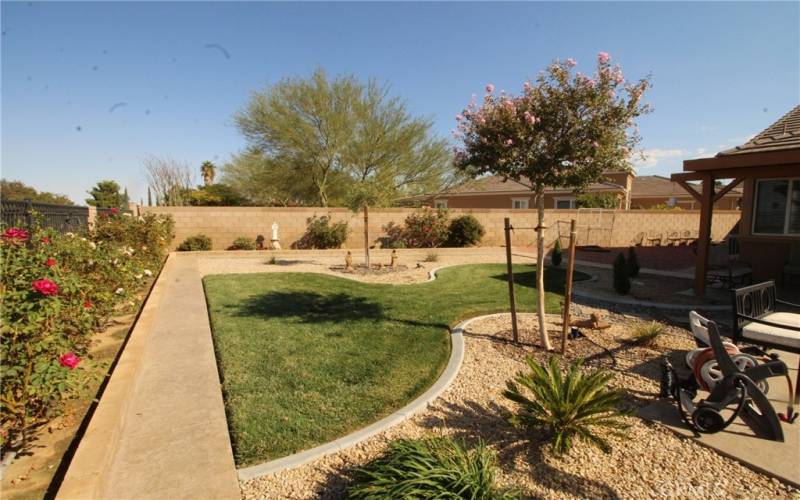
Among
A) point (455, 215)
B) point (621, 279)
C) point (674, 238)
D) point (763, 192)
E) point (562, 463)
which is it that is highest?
point (763, 192)

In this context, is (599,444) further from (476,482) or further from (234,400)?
(234,400)

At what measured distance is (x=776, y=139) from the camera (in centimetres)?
800

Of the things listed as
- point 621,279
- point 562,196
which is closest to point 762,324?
point 621,279

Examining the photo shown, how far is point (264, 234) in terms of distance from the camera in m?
18.2

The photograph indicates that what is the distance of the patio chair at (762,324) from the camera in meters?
4.02

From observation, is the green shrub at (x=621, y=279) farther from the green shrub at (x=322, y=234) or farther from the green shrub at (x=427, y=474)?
the green shrub at (x=322, y=234)

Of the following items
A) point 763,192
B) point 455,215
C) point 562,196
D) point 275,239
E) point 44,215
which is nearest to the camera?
point 44,215

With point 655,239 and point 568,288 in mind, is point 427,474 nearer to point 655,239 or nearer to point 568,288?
point 568,288

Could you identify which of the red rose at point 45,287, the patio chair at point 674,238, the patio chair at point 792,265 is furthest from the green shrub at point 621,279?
the patio chair at point 674,238

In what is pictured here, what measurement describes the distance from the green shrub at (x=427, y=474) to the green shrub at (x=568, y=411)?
69cm

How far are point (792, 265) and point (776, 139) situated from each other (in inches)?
119

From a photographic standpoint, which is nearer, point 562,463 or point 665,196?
point 562,463

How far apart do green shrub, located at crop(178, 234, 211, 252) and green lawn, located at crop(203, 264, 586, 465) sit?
7.26 metres

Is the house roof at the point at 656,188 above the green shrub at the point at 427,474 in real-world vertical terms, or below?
above
